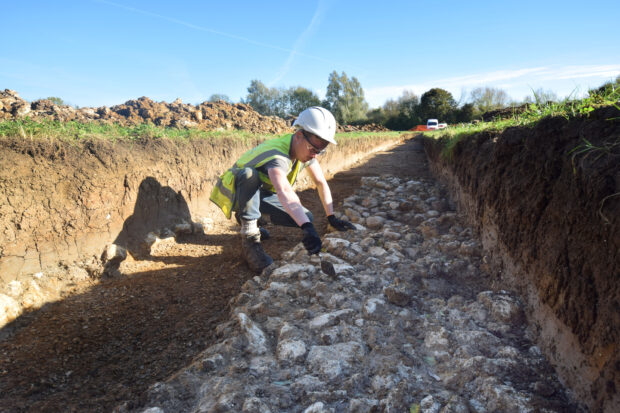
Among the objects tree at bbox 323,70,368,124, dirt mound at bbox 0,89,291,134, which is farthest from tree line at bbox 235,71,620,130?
dirt mound at bbox 0,89,291,134

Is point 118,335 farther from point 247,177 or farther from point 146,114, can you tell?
point 146,114

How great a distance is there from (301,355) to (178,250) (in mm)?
1962

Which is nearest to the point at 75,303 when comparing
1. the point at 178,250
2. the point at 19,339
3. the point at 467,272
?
the point at 19,339

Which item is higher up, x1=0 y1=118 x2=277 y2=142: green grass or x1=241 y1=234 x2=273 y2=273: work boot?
x1=0 y1=118 x2=277 y2=142: green grass

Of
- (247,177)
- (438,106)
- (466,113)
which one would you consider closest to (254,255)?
(247,177)

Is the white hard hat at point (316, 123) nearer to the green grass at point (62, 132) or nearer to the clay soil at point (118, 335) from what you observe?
the clay soil at point (118, 335)

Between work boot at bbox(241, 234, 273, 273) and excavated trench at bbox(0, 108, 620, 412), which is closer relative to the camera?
excavated trench at bbox(0, 108, 620, 412)

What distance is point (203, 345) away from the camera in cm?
184

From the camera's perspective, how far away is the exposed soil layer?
3.52 feet

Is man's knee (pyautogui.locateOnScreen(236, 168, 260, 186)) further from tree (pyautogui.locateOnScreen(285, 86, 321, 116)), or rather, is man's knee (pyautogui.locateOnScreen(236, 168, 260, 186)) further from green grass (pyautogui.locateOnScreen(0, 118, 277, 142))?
tree (pyautogui.locateOnScreen(285, 86, 321, 116))

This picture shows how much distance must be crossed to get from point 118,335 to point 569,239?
233 cm

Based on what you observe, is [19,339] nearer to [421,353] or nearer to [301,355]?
[301,355]

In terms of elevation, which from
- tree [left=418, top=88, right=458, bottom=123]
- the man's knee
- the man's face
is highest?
tree [left=418, top=88, right=458, bottom=123]

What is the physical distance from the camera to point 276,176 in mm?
2365
